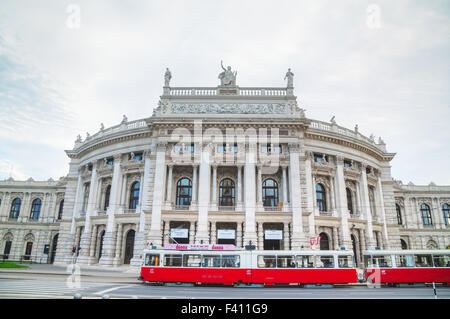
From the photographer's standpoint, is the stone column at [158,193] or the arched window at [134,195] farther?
the arched window at [134,195]

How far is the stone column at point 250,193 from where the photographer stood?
31.0 meters

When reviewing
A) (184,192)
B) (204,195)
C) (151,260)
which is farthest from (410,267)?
(184,192)

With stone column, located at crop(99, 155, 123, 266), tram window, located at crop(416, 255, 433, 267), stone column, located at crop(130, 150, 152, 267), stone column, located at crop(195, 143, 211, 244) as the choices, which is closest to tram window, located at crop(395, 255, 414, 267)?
tram window, located at crop(416, 255, 433, 267)

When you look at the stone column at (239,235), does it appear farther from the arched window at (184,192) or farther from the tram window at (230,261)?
the tram window at (230,261)

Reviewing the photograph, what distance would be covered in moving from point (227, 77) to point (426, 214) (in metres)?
41.0

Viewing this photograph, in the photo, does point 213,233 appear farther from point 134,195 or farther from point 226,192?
point 134,195

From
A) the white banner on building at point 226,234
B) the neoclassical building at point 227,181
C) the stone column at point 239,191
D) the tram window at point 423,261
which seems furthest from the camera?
the stone column at point 239,191

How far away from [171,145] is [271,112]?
12.5 m

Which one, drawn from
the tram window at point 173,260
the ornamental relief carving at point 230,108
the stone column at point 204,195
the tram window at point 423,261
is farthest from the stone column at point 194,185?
the tram window at point 423,261

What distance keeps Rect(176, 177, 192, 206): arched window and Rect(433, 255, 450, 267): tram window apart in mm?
23995

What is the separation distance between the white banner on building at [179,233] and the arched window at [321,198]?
16.5 meters
